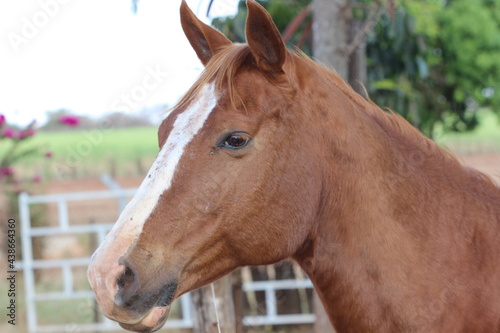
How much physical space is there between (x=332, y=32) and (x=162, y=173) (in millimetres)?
3022

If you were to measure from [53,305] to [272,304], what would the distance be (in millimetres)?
3650

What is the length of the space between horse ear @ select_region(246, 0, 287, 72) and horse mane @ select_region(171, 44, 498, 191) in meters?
0.05

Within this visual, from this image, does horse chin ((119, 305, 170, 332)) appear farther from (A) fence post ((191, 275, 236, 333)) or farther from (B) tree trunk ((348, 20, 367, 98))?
(B) tree trunk ((348, 20, 367, 98))

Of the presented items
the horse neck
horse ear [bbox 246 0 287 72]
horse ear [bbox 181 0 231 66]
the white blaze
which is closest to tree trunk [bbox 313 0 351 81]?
horse ear [bbox 181 0 231 66]

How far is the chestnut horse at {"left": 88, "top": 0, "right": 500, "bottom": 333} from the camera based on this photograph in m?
1.97

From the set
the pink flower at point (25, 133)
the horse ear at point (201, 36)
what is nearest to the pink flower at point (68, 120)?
the pink flower at point (25, 133)

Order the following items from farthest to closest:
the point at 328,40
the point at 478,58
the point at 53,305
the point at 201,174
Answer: the point at 478,58 → the point at 53,305 → the point at 328,40 → the point at 201,174

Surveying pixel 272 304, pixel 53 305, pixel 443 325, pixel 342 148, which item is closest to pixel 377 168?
pixel 342 148

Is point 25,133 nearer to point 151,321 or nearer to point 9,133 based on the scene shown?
point 9,133

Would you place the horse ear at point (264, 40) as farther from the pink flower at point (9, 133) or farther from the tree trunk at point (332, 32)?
the pink flower at point (9, 133)

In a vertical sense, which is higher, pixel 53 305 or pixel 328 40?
pixel 328 40

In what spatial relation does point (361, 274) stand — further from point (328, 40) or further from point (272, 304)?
point (272, 304)

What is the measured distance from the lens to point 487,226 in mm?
2240

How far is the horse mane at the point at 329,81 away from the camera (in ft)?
6.97
